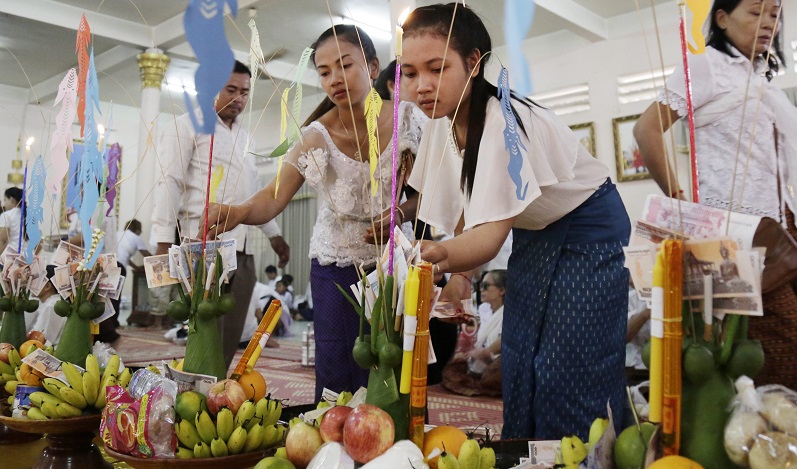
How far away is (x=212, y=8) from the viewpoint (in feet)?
3.24

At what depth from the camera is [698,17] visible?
87cm

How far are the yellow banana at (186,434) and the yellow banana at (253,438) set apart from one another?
6 cm

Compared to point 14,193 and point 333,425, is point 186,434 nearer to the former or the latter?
point 333,425

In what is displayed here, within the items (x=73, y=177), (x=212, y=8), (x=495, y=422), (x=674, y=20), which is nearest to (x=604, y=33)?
(x=674, y=20)

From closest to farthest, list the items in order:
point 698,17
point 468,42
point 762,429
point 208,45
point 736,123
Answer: point 762,429 < point 698,17 < point 208,45 < point 468,42 < point 736,123

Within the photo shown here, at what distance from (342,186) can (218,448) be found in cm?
86

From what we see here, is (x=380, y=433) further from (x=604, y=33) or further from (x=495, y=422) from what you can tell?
(x=604, y=33)

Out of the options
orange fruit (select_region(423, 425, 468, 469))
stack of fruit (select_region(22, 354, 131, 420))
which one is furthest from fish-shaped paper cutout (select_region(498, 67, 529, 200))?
stack of fruit (select_region(22, 354, 131, 420))

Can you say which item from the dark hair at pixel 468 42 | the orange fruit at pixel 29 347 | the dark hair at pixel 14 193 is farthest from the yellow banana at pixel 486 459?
the dark hair at pixel 14 193

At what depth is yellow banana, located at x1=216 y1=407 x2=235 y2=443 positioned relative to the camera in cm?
93

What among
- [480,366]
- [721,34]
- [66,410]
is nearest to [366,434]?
[66,410]

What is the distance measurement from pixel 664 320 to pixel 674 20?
252 inches

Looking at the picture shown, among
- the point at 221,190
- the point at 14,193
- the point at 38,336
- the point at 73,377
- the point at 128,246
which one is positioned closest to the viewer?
the point at 73,377

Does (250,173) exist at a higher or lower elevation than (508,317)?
higher
